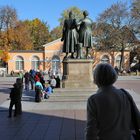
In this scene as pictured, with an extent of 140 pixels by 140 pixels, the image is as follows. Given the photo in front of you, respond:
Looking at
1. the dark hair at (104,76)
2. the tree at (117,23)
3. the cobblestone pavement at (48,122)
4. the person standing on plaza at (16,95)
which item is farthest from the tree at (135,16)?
the dark hair at (104,76)

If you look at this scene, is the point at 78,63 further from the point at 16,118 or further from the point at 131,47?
the point at 131,47

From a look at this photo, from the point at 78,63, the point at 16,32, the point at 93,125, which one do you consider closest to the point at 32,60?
the point at 16,32

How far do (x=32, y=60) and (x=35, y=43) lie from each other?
1820 cm

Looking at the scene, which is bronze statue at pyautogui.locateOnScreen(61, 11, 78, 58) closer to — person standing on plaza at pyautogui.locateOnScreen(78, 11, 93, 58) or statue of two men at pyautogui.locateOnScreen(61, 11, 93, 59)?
statue of two men at pyautogui.locateOnScreen(61, 11, 93, 59)

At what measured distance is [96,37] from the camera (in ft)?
221

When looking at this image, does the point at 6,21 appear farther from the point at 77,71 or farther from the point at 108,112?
the point at 108,112

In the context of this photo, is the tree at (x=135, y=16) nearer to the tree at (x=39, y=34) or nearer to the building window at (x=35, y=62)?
the building window at (x=35, y=62)

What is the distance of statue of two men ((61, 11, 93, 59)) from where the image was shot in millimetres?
21219

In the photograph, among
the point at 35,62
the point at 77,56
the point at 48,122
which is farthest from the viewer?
the point at 35,62

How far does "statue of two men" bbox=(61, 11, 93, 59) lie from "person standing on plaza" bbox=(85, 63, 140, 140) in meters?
17.5

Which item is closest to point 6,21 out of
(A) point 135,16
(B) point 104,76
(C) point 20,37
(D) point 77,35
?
(C) point 20,37

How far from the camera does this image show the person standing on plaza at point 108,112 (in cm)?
365

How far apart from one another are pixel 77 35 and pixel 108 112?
59.4ft

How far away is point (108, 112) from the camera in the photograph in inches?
146
